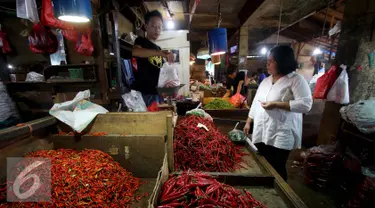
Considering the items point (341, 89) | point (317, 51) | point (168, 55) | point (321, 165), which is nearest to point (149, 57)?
point (168, 55)

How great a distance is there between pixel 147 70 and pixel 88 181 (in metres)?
2.39

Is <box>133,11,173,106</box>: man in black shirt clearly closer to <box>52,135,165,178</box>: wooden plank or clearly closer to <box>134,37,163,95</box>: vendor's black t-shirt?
<box>134,37,163,95</box>: vendor's black t-shirt

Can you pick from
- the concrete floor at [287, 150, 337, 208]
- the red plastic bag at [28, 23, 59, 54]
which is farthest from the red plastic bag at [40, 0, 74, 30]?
the concrete floor at [287, 150, 337, 208]

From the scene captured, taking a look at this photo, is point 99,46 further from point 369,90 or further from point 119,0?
point 369,90

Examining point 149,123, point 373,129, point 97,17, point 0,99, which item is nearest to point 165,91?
point 149,123

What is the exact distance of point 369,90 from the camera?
9.52 ft

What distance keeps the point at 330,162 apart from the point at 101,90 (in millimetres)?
5034

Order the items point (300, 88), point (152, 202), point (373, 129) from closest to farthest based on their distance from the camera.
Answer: point (152, 202), point (300, 88), point (373, 129)

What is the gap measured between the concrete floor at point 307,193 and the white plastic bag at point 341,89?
6.25 ft

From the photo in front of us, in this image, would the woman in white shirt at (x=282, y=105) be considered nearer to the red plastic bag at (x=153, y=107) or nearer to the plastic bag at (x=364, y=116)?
the plastic bag at (x=364, y=116)

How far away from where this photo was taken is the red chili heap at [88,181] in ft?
4.69


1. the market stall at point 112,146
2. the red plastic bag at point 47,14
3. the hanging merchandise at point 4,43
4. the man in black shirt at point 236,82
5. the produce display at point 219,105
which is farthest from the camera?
the man in black shirt at point 236,82
